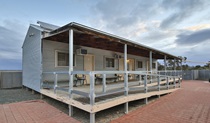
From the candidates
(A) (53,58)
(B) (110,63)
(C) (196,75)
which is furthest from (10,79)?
(C) (196,75)

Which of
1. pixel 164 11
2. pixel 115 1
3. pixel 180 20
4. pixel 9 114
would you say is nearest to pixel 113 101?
Answer: pixel 9 114

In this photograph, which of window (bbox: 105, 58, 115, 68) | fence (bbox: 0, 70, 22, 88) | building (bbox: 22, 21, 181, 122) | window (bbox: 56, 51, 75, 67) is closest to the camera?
building (bbox: 22, 21, 181, 122)

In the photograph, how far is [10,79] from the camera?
1037 cm

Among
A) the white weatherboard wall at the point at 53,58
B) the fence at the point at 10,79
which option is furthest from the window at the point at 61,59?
the fence at the point at 10,79

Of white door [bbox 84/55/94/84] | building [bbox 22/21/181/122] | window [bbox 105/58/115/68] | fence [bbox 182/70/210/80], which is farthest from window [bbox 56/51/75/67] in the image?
fence [bbox 182/70/210/80]

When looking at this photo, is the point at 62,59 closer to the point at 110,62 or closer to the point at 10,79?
the point at 110,62

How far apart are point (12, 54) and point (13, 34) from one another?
17.2ft

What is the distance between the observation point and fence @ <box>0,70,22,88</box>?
33.1ft

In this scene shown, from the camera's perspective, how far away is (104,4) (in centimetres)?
1120

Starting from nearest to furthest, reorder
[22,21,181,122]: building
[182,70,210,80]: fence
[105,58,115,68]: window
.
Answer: [22,21,181,122]: building, [105,58,115,68]: window, [182,70,210,80]: fence

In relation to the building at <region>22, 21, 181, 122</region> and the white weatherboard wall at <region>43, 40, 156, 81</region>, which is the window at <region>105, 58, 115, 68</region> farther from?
the white weatherboard wall at <region>43, 40, 156, 81</region>

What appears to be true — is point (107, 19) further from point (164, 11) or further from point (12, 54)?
point (12, 54)

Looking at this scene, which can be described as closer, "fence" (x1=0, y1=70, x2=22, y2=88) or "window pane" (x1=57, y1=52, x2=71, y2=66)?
"window pane" (x1=57, y1=52, x2=71, y2=66)

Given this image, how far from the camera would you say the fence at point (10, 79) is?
10.1 metres
